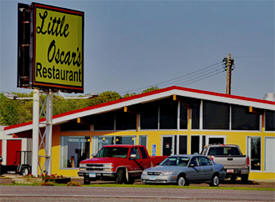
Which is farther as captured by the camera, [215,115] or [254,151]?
[215,115]

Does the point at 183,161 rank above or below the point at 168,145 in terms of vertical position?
below

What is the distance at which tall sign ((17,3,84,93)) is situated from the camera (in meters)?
31.4

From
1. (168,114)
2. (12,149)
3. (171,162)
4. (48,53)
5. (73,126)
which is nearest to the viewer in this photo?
(171,162)

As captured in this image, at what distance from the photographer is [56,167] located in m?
41.0

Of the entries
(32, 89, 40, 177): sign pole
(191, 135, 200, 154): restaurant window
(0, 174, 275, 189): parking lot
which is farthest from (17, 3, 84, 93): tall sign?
(191, 135, 200, 154): restaurant window

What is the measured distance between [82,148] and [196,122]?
8.17 meters

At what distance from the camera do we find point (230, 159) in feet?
102

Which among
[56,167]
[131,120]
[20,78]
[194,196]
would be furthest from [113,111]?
[194,196]

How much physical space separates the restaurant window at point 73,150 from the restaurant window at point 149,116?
13.8 feet

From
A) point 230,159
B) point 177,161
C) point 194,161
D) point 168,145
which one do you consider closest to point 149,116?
point 168,145

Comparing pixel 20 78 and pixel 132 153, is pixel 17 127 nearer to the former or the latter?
pixel 20 78

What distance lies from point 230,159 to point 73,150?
13321 millimetres

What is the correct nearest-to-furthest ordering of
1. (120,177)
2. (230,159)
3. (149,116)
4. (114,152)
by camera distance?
(120,177) < (114,152) < (230,159) < (149,116)

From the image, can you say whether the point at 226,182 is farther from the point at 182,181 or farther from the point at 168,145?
the point at 182,181
